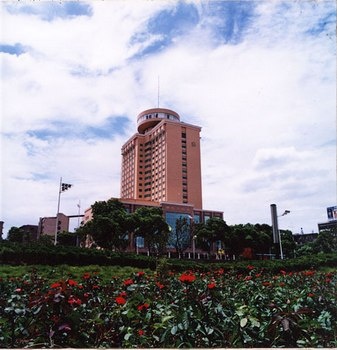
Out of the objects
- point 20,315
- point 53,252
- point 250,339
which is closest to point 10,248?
point 53,252

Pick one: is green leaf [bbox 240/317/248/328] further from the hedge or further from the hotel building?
the hotel building

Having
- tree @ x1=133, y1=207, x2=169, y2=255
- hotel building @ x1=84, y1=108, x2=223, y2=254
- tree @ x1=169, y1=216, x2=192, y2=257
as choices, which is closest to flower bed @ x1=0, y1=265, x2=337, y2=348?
tree @ x1=133, y1=207, x2=169, y2=255

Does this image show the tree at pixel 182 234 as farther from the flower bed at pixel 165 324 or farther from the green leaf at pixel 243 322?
the green leaf at pixel 243 322

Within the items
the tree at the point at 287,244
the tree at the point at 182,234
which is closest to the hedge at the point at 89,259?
the tree at the point at 182,234

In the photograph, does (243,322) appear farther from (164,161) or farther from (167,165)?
(164,161)

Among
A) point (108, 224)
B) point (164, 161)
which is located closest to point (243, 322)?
point (108, 224)

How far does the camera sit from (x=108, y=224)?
4484 cm

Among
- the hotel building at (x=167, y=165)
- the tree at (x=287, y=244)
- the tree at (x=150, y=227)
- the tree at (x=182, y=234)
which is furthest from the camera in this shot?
the hotel building at (x=167, y=165)

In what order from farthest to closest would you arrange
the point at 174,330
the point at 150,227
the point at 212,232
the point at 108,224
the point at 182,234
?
the point at 182,234 → the point at 212,232 → the point at 150,227 → the point at 108,224 → the point at 174,330

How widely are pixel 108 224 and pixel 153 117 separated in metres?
61.1

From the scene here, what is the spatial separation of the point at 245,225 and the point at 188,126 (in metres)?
40.6

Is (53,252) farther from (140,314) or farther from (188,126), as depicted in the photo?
(188,126)

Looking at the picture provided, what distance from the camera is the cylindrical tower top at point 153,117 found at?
101m

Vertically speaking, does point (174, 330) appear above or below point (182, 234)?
below
